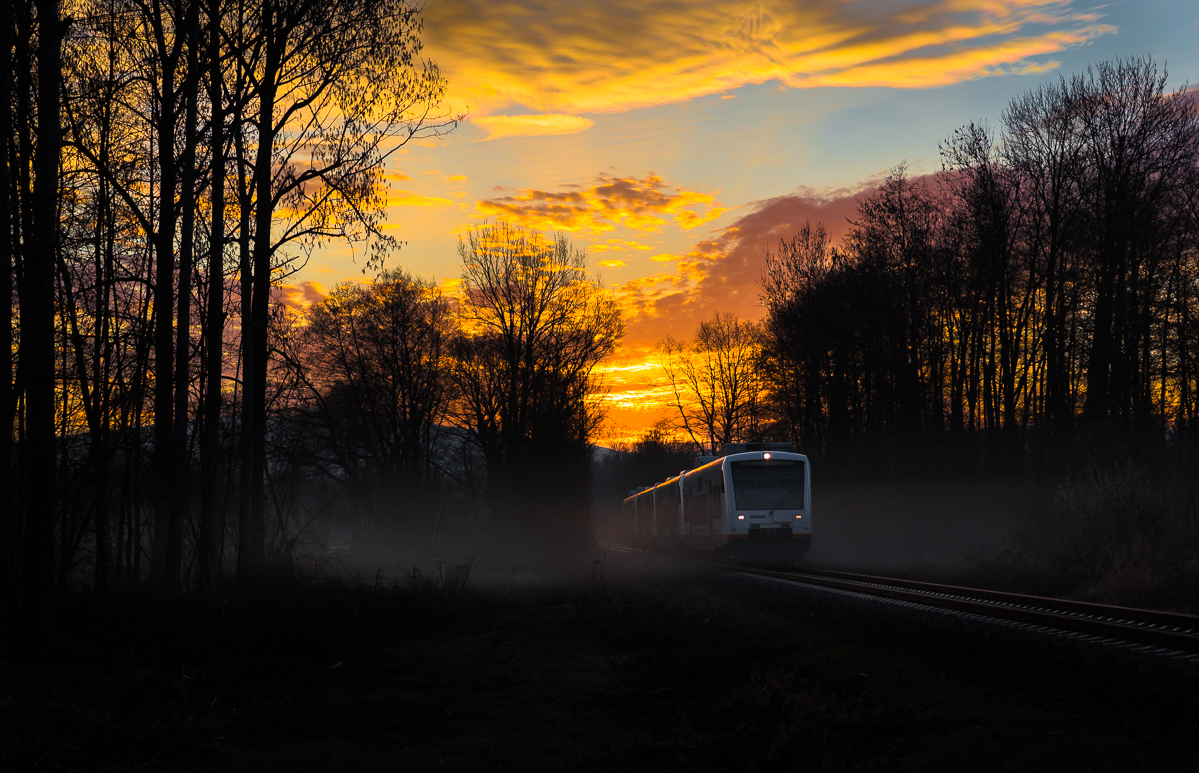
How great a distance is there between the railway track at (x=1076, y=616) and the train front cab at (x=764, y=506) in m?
9.59

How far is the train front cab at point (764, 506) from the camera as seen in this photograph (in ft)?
82.5

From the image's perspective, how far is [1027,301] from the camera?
109ft

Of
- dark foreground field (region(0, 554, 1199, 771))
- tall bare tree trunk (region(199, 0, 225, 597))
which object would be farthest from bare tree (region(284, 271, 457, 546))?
dark foreground field (region(0, 554, 1199, 771))

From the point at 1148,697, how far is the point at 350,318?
3772cm

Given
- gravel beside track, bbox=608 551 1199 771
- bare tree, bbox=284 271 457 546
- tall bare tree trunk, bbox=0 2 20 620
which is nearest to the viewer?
gravel beside track, bbox=608 551 1199 771

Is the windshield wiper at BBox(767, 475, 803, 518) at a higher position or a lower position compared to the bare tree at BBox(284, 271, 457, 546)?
lower

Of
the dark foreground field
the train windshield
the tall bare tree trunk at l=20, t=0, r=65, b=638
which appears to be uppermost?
the tall bare tree trunk at l=20, t=0, r=65, b=638

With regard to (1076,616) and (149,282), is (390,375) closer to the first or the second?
(149,282)

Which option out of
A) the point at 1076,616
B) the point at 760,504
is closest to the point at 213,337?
the point at 1076,616

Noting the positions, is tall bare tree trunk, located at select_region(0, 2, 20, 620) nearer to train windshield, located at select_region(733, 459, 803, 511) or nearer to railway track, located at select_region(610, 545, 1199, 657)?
railway track, located at select_region(610, 545, 1199, 657)

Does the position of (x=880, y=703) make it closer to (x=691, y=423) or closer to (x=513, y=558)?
(x=513, y=558)

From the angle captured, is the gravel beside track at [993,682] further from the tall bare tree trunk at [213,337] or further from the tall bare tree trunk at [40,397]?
the tall bare tree trunk at [213,337]

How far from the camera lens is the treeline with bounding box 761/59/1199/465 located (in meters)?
28.1

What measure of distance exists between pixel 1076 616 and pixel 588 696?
5900 millimetres
